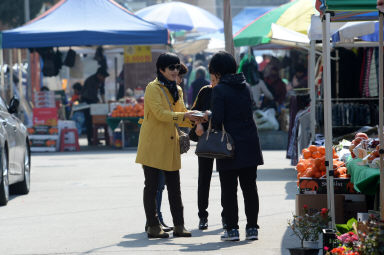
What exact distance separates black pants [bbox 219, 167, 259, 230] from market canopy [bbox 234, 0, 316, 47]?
772 cm

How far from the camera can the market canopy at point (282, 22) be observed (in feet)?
56.2

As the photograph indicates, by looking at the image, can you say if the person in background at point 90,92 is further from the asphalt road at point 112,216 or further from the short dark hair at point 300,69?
the asphalt road at point 112,216

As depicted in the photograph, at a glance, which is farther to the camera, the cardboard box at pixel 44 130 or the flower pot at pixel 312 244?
the cardboard box at pixel 44 130

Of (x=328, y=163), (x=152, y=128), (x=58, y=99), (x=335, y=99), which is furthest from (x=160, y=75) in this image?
(x=58, y=99)

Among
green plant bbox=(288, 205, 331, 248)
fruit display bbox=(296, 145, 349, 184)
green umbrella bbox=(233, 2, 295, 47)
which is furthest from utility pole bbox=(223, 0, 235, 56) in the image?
green plant bbox=(288, 205, 331, 248)

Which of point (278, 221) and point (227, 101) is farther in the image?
point (278, 221)

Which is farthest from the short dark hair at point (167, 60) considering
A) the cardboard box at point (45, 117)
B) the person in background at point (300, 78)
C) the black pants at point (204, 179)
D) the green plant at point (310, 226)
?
the person in background at point (300, 78)

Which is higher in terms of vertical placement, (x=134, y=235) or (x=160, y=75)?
(x=160, y=75)

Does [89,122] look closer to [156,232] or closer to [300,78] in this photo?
[300,78]

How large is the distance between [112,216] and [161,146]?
6.65 ft

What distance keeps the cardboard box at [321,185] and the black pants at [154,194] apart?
1.31 meters

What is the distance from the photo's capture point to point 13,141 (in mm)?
13141

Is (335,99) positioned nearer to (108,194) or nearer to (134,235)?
(108,194)

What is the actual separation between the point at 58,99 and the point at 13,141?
1550 cm
